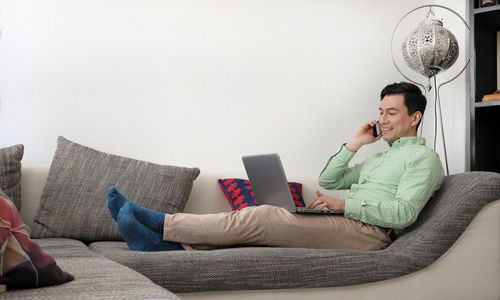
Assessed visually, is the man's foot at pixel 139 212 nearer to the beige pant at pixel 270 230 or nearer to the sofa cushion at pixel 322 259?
the beige pant at pixel 270 230

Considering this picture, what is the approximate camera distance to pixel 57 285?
3.73ft

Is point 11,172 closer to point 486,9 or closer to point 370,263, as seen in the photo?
point 370,263

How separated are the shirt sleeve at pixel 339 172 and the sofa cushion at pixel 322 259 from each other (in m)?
0.52

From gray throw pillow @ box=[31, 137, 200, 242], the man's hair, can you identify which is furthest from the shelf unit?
gray throw pillow @ box=[31, 137, 200, 242]

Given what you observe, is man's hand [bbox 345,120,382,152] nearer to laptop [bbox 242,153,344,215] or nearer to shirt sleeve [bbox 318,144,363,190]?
shirt sleeve [bbox 318,144,363,190]

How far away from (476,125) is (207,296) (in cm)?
A: 194

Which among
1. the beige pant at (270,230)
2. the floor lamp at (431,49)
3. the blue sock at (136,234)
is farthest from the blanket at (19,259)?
the floor lamp at (431,49)

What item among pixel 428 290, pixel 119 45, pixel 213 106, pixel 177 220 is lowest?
pixel 428 290

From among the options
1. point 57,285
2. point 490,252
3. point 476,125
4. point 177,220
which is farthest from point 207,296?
point 476,125

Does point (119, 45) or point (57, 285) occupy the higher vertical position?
point (119, 45)

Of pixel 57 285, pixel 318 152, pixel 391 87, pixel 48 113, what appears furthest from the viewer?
pixel 318 152

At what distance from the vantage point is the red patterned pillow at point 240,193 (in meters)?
2.75

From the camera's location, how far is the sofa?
6.15ft

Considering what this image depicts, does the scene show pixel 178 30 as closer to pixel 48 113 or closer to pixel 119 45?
pixel 119 45
